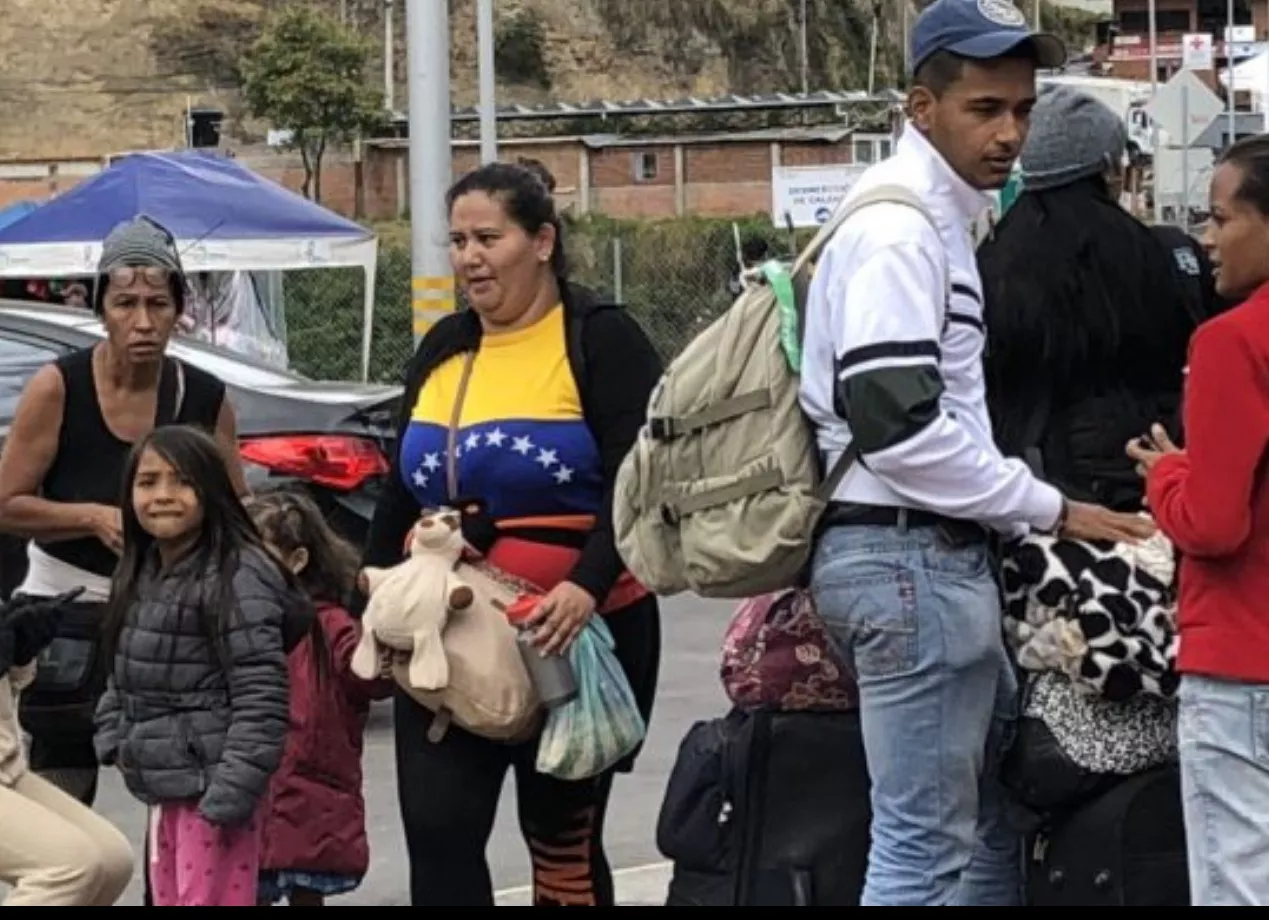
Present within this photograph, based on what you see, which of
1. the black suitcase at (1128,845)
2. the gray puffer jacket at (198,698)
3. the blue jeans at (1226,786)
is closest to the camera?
the blue jeans at (1226,786)

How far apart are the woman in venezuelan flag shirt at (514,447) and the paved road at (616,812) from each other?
1.44 m

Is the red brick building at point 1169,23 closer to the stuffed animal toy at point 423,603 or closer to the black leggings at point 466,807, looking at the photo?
the black leggings at point 466,807

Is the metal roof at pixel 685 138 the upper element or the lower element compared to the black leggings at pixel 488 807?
upper

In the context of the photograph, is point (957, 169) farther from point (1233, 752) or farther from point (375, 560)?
point (375, 560)

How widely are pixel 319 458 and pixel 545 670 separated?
17.4 ft

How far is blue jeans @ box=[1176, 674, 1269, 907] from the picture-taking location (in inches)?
151

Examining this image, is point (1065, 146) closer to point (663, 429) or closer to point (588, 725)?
point (663, 429)

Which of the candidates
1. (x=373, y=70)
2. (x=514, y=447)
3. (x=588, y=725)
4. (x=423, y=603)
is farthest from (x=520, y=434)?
(x=373, y=70)

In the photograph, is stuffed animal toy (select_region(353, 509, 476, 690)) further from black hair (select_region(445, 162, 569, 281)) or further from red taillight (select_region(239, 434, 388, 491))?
red taillight (select_region(239, 434, 388, 491))

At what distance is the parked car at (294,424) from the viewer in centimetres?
977

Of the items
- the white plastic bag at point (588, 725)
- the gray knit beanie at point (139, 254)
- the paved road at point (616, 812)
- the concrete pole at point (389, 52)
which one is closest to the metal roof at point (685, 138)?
the concrete pole at point (389, 52)

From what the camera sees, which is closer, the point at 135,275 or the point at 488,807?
the point at 488,807

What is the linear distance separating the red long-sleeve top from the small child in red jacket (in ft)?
7.01

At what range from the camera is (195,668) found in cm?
494
